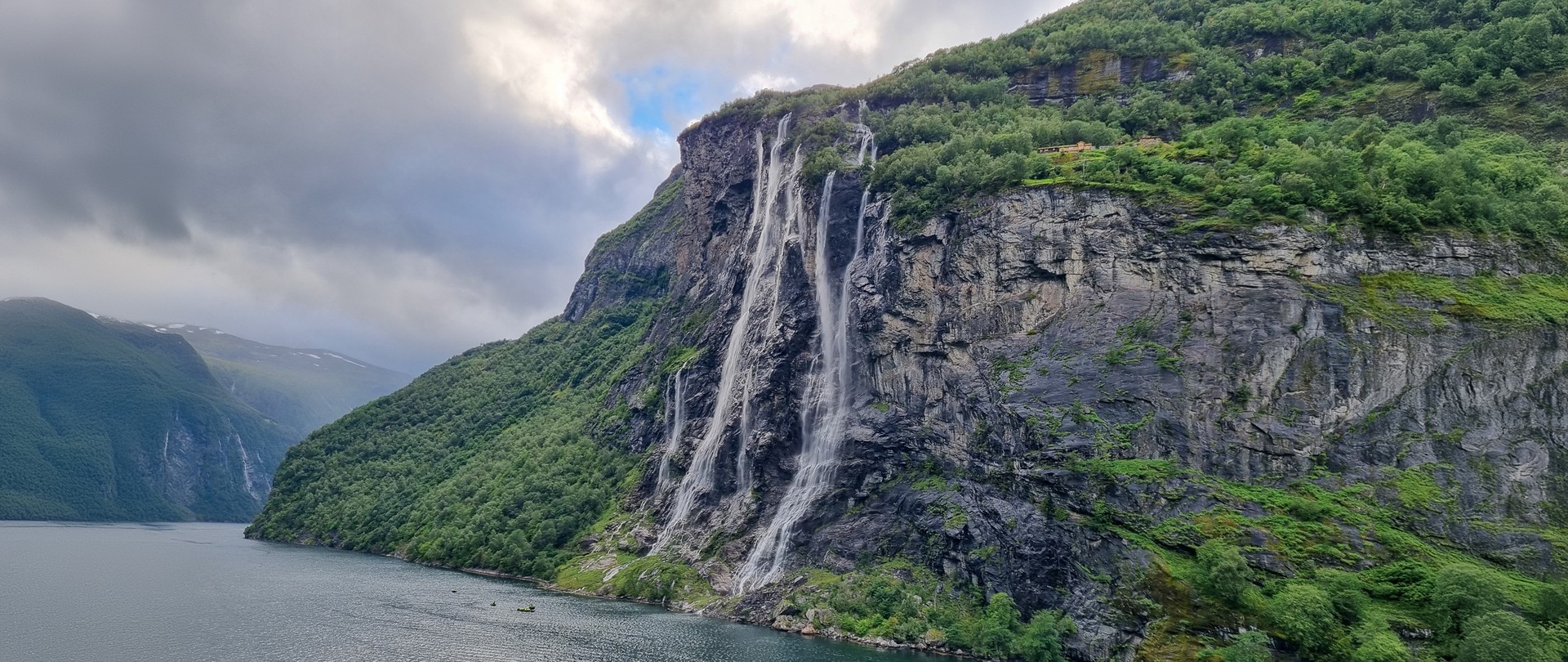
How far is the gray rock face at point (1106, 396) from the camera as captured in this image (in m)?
55.0

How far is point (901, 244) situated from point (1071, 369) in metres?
23.2

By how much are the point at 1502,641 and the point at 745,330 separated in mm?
73411

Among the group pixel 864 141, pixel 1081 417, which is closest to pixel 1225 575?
pixel 1081 417

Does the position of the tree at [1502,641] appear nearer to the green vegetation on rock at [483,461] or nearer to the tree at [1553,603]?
the tree at [1553,603]

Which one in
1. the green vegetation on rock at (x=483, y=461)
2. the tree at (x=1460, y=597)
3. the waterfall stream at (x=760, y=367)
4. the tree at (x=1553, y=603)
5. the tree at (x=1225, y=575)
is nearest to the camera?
the tree at (x=1553, y=603)

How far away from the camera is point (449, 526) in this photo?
379ft

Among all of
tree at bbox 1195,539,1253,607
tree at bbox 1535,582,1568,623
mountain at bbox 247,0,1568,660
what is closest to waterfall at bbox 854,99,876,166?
mountain at bbox 247,0,1568,660

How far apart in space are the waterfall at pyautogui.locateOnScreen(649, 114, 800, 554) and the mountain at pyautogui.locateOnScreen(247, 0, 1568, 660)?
2.21 ft

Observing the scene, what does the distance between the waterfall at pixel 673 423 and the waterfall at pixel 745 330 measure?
146 inches

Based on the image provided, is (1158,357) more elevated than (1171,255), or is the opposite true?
(1171,255)

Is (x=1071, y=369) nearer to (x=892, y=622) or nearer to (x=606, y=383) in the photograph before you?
(x=892, y=622)

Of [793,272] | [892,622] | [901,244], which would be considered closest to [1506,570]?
[892,622]

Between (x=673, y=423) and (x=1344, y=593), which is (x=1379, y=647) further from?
(x=673, y=423)

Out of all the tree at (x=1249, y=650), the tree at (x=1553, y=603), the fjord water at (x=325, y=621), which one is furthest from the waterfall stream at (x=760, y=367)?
the tree at (x=1553, y=603)
